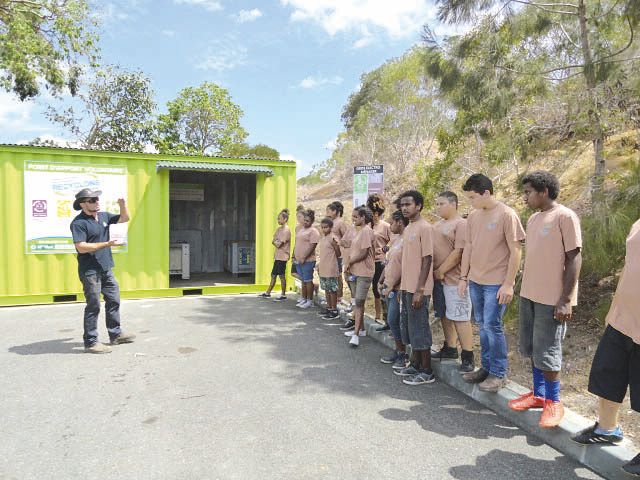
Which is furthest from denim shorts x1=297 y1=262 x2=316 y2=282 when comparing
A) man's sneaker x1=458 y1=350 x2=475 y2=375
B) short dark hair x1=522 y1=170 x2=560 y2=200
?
short dark hair x1=522 y1=170 x2=560 y2=200

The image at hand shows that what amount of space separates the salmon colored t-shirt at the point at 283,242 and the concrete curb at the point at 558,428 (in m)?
4.08

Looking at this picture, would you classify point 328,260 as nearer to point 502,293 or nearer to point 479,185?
point 479,185

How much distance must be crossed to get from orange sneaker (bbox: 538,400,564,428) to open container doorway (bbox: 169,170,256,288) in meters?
7.54

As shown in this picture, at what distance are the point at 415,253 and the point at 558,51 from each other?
3.93 meters

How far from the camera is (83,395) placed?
12.4 feet

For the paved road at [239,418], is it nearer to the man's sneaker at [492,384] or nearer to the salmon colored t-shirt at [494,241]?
the man's sneaker at [492,384]

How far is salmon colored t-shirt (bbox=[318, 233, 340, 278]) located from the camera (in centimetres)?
638

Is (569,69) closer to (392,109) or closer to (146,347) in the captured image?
(146,347)

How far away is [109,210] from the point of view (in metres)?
7.55

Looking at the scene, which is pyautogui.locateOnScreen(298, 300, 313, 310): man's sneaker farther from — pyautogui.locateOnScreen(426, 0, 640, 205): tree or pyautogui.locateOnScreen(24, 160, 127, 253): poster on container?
pyautogui.locateOnScreen(426, 0, 640, 205): tree

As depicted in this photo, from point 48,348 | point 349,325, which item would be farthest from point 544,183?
point 48,348

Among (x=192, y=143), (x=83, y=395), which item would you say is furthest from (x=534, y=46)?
(x=192, y=143)

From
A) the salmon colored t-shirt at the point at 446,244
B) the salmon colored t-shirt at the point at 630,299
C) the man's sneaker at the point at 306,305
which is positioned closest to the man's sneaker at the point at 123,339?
the man's sneaker at the point at 306,305

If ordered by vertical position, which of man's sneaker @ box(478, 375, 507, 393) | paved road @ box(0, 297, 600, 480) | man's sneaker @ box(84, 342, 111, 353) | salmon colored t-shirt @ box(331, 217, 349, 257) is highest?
salmon colored t-shirt @ box(331, 217, 349, 257)
